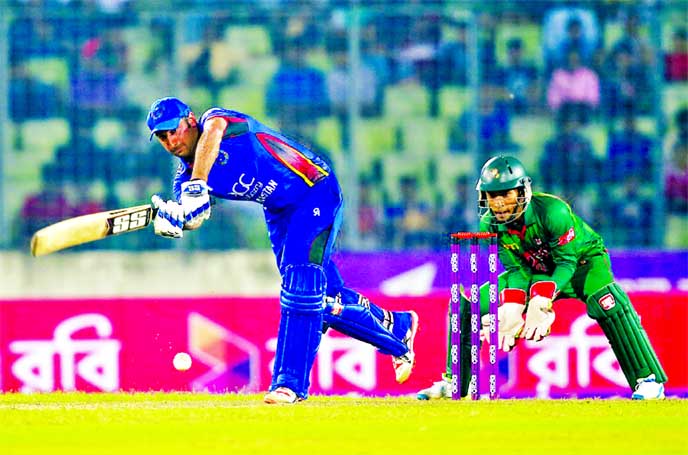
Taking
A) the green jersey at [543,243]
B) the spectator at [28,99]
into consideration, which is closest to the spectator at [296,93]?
the spectator at [28,99]

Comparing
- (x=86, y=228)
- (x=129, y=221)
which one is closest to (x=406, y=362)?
(x=129, y=221)

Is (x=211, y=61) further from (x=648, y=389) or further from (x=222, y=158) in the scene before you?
(x=648, y=389)

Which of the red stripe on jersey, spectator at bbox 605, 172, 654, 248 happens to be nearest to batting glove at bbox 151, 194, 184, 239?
the red stripe on jersey

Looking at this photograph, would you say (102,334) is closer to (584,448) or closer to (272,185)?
(272,185)

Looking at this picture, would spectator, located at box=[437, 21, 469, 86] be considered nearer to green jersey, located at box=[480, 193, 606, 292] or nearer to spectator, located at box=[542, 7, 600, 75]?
spectator, located at box=[542, 7, 600, 75]

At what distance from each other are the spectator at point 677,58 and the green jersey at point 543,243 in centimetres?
498

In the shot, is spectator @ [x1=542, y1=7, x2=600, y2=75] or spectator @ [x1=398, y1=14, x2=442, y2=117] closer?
spectator @ [x1=398, y1=14, x2=442, y2=117]

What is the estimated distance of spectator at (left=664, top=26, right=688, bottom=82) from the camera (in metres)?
14.0

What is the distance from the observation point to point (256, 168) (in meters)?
8.60

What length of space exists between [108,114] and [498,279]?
5.31 m

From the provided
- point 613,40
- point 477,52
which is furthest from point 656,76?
point 477,52

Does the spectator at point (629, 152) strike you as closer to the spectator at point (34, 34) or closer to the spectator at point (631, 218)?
the spectator at point (631, 218)

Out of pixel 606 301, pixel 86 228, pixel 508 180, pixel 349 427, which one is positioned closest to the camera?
pixel 349 427

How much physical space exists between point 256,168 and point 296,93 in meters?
5.31
